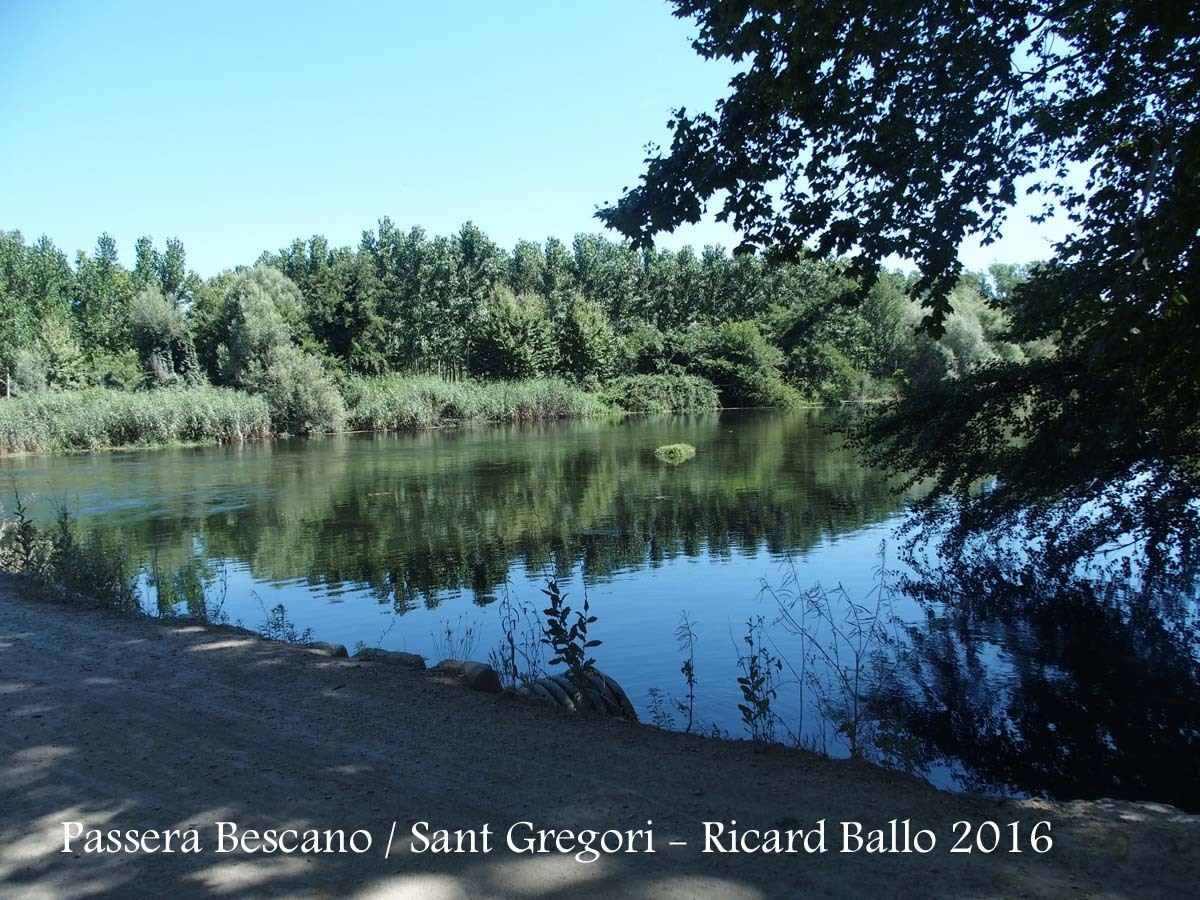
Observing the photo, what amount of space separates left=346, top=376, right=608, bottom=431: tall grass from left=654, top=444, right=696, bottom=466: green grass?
75.4 feet

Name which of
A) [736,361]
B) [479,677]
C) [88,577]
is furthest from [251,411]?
[479,677]

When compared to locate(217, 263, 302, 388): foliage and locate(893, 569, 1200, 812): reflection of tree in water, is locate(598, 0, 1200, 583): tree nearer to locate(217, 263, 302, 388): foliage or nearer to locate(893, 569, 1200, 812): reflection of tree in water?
locate(893, 569, 1200, 812): reflection of tree in water

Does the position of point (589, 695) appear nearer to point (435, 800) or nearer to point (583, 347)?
point (435, 800)

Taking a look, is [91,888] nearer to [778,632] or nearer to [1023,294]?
[778,632]

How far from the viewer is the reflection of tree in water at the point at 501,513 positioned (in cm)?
1442

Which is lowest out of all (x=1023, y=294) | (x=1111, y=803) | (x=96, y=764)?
(x=1111, y=803)

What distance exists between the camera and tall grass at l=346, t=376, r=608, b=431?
49406 millimetres

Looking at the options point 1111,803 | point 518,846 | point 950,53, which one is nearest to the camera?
point 518,846

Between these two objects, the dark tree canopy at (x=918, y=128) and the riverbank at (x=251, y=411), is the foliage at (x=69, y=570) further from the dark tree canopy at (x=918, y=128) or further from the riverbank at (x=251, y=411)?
the riverbank at (x=251, y=411)

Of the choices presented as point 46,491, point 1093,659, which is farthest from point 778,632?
point 46,491

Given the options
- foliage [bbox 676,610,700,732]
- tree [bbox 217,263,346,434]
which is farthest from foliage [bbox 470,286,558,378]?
foliage [bbox 676,610,700,732]

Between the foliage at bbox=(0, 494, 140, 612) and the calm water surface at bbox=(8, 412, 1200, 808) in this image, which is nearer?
the calm water surface at bbox=(8, 412, 1200, 808)

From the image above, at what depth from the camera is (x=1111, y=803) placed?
4.64 m

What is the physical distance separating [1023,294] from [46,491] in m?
26.1
